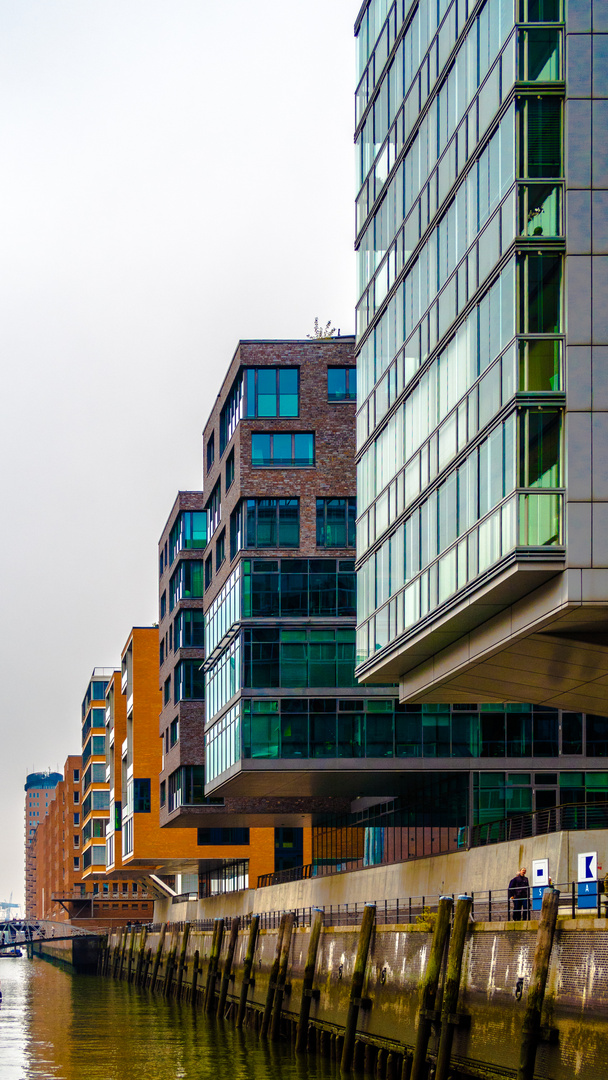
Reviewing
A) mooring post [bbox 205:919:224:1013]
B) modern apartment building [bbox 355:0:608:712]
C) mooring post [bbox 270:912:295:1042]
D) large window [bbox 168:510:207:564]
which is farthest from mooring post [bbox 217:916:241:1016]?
large window [bbox 168:510:207:564]

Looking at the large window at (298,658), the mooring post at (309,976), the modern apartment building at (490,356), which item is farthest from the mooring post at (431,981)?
the large window at (298,658)

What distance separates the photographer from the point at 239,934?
65.2 meters

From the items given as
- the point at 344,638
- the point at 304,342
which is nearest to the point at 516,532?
the point at 344,638

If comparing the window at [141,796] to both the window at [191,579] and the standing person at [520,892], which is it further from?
the standing person at [520,892]

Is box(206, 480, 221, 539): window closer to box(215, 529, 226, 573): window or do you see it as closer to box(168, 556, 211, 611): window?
box(215, 529, 226, 573): window

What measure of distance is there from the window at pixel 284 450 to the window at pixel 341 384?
1.97 metres

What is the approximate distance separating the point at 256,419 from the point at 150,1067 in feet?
102

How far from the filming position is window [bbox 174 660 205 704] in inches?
3479

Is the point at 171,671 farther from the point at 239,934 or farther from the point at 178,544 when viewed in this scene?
the point at 239,934

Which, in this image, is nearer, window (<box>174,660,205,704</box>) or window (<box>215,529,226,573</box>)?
window (<box>215,529,226,573</box>)

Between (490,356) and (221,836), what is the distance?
206 feet

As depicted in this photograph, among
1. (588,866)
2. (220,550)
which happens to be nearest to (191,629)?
(220,550)

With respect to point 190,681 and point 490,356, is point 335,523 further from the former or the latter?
point 490,356

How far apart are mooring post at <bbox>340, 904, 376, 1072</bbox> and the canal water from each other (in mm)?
742
